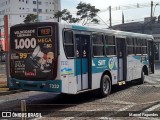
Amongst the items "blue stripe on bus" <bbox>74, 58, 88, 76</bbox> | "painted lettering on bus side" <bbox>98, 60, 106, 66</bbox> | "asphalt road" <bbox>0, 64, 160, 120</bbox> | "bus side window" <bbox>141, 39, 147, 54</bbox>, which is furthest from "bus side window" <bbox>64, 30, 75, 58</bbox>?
"bus side window" <bbox>141, 39, 147, 54</bbox>

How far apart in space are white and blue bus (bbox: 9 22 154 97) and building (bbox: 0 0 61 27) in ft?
322

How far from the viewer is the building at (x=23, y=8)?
11356cm

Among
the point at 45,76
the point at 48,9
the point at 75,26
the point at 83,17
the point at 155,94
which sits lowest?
the point at 155,94

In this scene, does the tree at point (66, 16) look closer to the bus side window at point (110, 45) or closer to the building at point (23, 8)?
the bus side window at point (110, 45)

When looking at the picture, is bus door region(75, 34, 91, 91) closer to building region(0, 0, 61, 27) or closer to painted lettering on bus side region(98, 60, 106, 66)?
painted lettering on bus side region(98, 60, 106, 66)

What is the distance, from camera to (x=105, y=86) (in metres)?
13.9

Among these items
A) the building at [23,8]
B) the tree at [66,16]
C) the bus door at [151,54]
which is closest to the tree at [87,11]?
the tree at [66,16]

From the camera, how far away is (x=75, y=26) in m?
12.0

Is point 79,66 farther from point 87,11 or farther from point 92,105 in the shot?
point 87,11

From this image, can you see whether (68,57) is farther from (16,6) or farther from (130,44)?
(16,6)

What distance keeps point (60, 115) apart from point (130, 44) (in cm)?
755

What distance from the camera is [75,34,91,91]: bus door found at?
12.1 meters

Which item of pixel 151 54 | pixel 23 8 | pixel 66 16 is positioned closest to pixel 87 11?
pixel 66 16

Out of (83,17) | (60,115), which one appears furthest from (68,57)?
(83,17)
